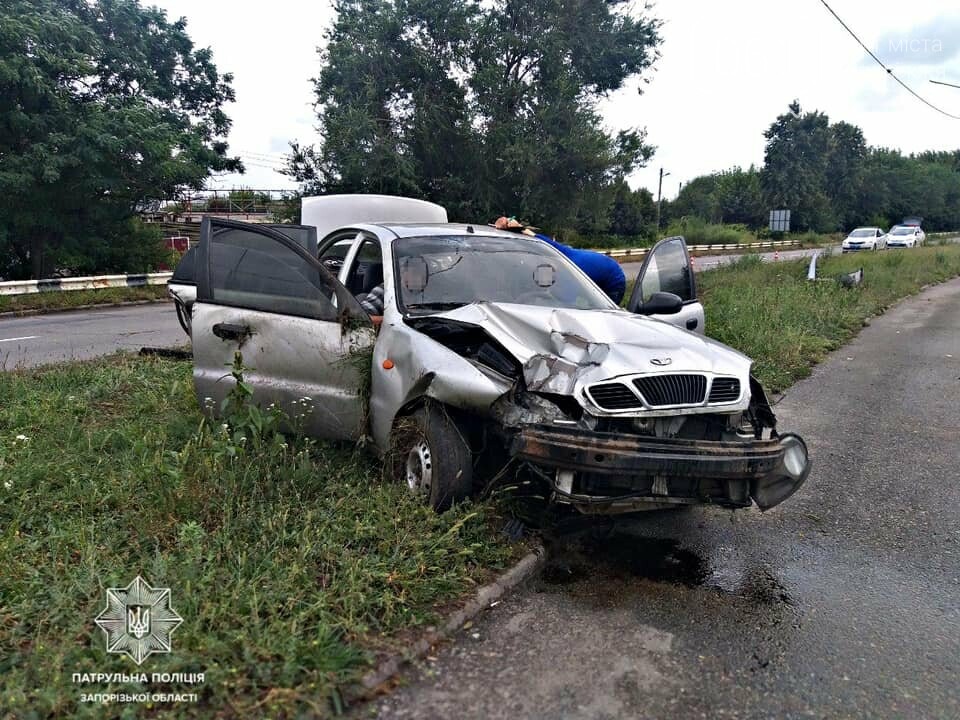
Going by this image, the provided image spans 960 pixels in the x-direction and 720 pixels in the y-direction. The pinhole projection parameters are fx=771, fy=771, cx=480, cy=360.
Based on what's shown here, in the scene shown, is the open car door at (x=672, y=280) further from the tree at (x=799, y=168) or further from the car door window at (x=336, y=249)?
the tree at (x=799, y=168)

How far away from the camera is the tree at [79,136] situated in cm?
1606

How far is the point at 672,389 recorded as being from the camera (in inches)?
148

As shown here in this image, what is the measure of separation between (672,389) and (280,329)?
96.5 inches

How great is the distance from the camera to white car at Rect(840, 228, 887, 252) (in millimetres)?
35875

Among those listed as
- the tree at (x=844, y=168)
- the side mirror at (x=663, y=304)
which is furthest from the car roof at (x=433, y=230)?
the tree at (x=844, y=168)

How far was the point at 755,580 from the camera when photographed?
3.81 meters

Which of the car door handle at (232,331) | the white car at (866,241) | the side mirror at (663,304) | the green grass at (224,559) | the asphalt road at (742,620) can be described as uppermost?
the white car at (866,241)

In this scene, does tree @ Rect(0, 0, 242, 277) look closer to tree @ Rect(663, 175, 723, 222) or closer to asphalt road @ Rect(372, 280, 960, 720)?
asphalt road @ Rect(372, 280, 960, 720)

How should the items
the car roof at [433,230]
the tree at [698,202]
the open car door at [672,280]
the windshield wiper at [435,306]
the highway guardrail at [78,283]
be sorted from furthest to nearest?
1. the tree at [698,202]
2. the highway guardrail at [78,283]
3. the open car door at [672,280]
4. the car roof at [433,230]
5. the windshield wiper at [435,306]

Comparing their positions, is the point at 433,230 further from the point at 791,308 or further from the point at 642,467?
the point at 791,308

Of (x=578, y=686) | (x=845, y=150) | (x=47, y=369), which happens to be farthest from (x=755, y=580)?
(x=845, y=150)

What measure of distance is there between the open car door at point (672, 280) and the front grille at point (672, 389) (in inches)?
66.8

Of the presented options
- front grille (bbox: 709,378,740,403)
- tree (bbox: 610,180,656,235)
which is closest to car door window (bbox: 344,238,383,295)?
front grille (bbox: 709,378,740,403)

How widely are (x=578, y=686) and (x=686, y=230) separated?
50177mm
